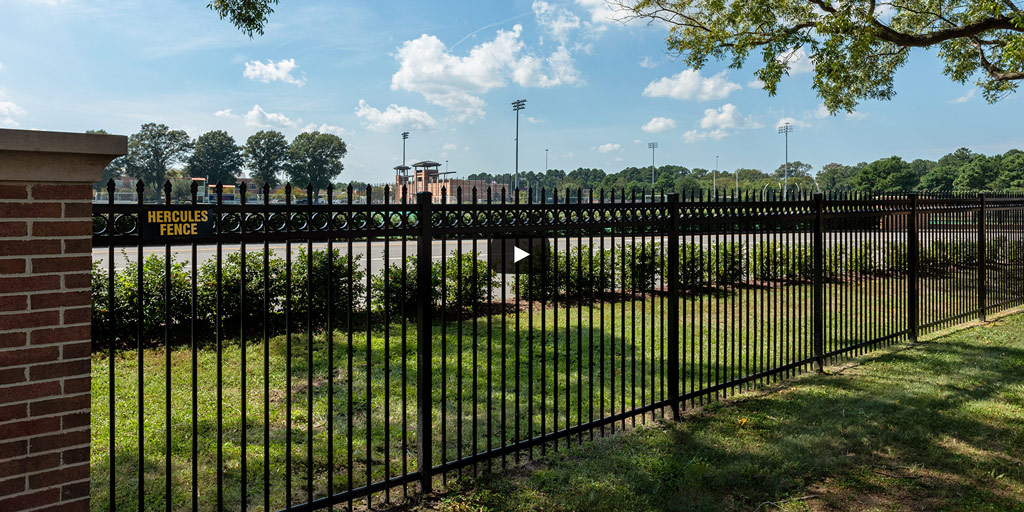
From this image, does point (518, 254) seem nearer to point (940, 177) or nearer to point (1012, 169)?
point (1012, 169)

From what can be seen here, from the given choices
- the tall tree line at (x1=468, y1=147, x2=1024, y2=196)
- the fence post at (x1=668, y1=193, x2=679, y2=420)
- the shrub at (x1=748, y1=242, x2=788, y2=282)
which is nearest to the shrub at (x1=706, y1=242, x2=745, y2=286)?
the shrub at (x1=748, y1=242, x2=788, y2=282)

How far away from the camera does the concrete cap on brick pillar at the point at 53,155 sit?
2990 millimetres

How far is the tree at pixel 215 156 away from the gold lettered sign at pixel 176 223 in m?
132

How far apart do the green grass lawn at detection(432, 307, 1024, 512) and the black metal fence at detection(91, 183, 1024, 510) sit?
30 centimetres

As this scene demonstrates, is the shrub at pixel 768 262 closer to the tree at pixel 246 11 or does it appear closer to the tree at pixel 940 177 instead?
the tree at pixel 246 11

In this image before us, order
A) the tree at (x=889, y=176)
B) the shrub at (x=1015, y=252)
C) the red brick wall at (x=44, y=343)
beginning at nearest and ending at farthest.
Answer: the red brick wall at (x=44, y=343) → the shrub at (x=1015, y=252) → the tree at (x=889, y=176)

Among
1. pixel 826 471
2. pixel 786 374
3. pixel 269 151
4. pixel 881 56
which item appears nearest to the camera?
pixel 826 471

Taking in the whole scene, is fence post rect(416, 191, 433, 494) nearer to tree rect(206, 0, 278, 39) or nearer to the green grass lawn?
the green grass lawn

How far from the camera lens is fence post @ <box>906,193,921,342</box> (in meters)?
9.30

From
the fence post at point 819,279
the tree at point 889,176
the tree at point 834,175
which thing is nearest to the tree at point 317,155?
the tree at point 889,176

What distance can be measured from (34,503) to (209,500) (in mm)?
1482

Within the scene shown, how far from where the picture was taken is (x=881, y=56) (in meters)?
16.7

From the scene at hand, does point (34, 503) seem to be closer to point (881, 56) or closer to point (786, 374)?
point (786, 374)

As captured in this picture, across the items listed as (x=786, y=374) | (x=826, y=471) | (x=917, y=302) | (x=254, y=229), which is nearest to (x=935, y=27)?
(x=917, y=302)
